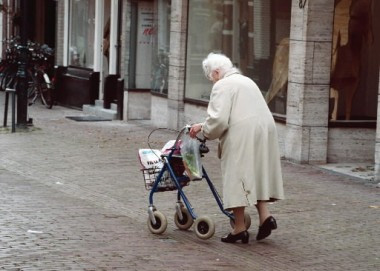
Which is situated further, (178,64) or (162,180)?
(178,64)

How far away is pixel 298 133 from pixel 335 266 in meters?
6.57

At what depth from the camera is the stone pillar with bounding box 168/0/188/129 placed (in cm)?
1902

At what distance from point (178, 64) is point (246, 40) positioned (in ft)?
7.16

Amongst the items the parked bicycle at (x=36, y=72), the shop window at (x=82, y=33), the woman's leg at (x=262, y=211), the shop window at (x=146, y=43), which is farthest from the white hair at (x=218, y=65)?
the shop window at (x=82, y=33)

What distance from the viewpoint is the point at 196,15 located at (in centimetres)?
1894

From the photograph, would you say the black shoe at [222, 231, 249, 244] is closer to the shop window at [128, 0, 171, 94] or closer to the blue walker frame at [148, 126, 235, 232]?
the blue walker frame at [148, 126, 235, 232]

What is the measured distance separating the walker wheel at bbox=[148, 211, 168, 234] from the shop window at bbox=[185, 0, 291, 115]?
6.47 metres

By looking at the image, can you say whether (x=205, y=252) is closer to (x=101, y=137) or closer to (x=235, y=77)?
(x=235, y=77)

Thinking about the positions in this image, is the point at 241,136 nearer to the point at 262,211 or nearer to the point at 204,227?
the point at 262,211

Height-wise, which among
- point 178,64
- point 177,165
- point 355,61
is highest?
point 355,61

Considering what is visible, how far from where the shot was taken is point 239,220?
925 centimetres

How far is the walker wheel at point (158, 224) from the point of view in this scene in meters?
9.52

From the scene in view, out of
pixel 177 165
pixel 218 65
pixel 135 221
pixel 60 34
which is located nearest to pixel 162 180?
pixel 177 165

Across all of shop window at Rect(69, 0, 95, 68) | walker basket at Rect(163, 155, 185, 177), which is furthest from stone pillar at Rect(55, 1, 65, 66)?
walker basket at Rect(163, 155, 185, 177)
